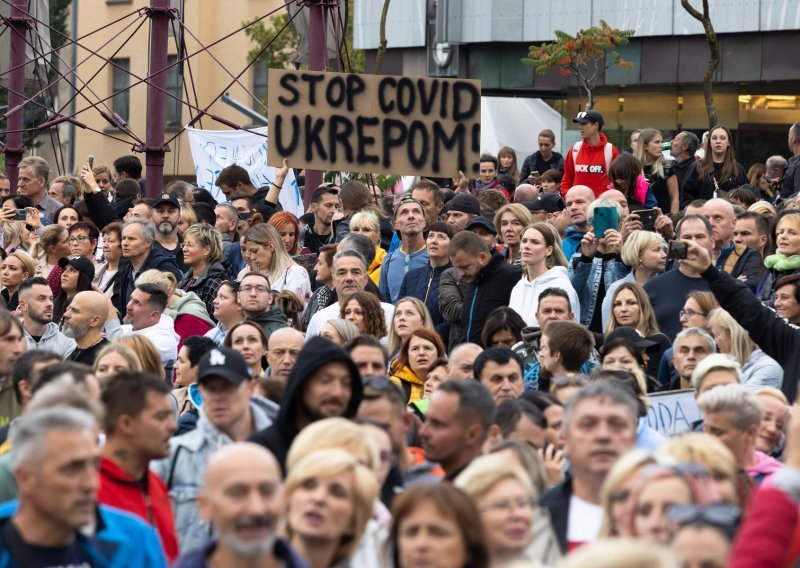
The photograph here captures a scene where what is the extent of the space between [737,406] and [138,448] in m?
2.52

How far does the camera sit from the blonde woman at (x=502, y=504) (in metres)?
5.54

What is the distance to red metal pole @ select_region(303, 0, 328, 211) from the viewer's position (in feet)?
52.3

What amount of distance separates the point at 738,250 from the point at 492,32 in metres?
21.2

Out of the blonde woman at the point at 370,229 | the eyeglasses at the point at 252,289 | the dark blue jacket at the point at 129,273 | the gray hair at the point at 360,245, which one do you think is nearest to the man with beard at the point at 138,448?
the eyeglasses at the point at 252,289

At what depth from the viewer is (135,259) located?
12789 mm

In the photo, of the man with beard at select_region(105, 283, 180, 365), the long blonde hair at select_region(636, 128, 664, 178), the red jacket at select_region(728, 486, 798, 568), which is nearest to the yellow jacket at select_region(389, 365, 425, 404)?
the man with beard at select_region(105, 283, 180, 365)

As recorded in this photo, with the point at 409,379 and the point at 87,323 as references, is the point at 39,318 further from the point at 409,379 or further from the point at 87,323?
the point at 409,379

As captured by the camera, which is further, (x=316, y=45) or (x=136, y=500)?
(x=316, y=45)

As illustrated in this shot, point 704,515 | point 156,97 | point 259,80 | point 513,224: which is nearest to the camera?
point 704,515

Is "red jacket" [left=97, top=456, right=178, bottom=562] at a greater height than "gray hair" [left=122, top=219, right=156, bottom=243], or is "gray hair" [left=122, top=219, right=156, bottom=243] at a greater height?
"gray hair" [left=122, top=219, right=156, bottom=243]

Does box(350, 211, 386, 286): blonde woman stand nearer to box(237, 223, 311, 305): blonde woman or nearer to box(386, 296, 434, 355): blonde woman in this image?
box(237, 223, 311, 305): blonde woman

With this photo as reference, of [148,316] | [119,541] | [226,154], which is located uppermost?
[226,154]

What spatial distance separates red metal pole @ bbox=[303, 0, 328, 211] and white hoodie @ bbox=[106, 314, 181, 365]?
15.8ft

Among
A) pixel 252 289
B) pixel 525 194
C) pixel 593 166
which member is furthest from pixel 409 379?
pixel 525 194
